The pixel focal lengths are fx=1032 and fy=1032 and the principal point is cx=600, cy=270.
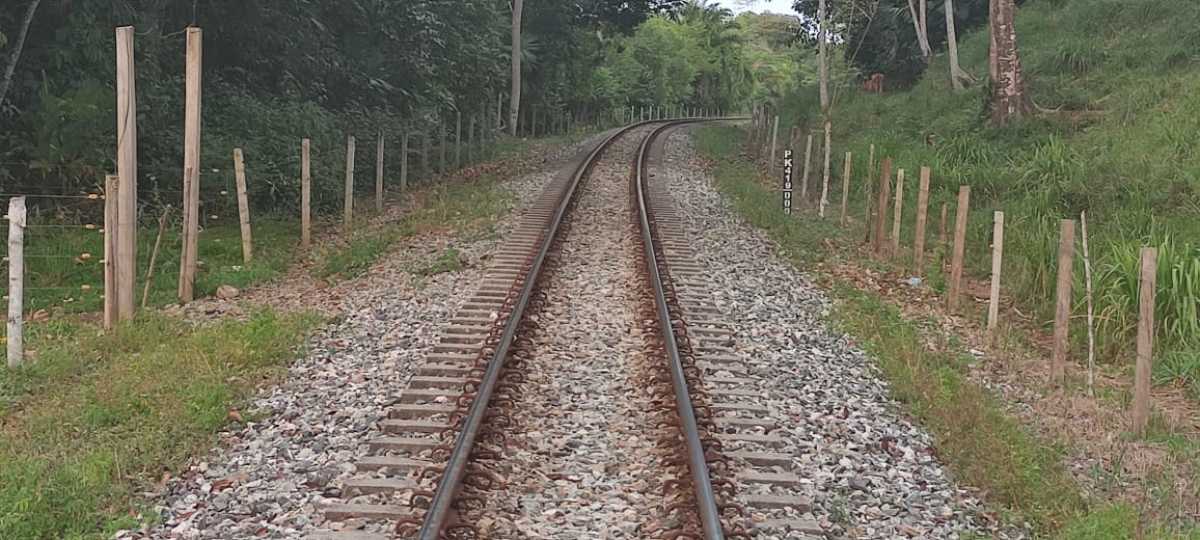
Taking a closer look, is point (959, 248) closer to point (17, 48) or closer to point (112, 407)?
point (112, 407)

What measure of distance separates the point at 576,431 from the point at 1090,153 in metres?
12.4

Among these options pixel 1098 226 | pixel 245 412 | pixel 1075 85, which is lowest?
pixel 245 412

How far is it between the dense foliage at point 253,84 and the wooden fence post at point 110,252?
4386 millimetres

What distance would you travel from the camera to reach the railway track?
4.78 metres

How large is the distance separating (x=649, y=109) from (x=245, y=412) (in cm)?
6045

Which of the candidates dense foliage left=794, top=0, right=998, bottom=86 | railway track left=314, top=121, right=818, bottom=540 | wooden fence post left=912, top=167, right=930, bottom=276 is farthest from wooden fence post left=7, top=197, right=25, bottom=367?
dense foliage left=794, top=0, right=998, bottom=86

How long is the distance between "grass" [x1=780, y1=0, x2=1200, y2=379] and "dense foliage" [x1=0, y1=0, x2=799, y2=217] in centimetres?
975

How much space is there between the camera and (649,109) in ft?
215

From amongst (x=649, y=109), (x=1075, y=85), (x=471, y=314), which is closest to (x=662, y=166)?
(x=1075, y=85)

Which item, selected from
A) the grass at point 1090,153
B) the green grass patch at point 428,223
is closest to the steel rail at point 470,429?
the green grass patch at point 428,223

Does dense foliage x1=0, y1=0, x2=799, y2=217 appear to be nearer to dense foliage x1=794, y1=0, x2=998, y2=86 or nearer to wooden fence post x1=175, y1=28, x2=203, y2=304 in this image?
wooden fence post x1=175, y1=28, x2=203, y2=304

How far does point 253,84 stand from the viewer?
19438 millimetres

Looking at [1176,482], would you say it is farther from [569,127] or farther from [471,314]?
[569,127]

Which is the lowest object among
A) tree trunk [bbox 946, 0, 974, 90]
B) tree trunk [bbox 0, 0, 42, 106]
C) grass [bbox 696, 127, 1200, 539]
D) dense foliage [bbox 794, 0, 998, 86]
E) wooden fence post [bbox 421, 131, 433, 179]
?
grass [bbox 696, 127, 1200, 539]
